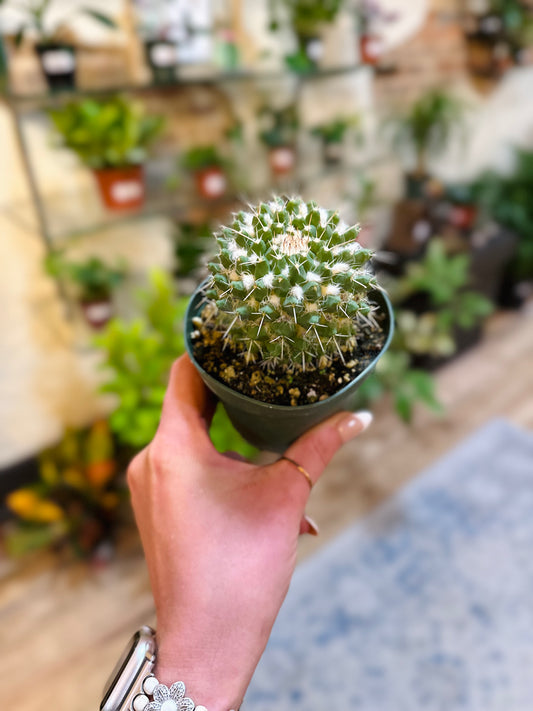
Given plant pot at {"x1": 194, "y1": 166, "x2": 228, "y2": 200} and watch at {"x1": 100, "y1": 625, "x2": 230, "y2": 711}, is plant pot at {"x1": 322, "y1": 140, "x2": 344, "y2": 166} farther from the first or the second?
watch at {"x1": 100, "y1": 625, "x2": 230, "y2": 711}

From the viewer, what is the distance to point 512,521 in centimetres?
194

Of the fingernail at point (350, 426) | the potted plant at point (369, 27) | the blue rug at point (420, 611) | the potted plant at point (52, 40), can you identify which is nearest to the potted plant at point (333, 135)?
the potted plant at point (369, 27)

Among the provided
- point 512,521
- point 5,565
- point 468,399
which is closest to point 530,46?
point 468,399

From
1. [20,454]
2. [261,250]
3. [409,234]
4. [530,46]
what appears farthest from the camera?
[530,46]

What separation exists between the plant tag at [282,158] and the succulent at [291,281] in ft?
5.35

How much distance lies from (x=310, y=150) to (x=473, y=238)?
1100 millimetres

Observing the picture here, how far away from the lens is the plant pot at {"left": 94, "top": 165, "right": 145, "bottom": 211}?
1.72 m

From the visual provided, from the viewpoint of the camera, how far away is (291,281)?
1.91 feet

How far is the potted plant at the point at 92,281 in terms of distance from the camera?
1764 mm

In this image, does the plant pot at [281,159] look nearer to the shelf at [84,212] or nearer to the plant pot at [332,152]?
the plant pot at [332,152]

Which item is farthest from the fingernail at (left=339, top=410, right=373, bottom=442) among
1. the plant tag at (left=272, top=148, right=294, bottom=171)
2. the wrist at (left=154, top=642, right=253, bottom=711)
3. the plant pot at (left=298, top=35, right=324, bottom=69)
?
the plant pot at (left=298, top=35, right=324, bottom=69)

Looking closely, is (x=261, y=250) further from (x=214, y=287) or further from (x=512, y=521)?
(x=512, y=521)

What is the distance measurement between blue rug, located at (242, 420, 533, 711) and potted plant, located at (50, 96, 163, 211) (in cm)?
154

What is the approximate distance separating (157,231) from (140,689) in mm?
1870
